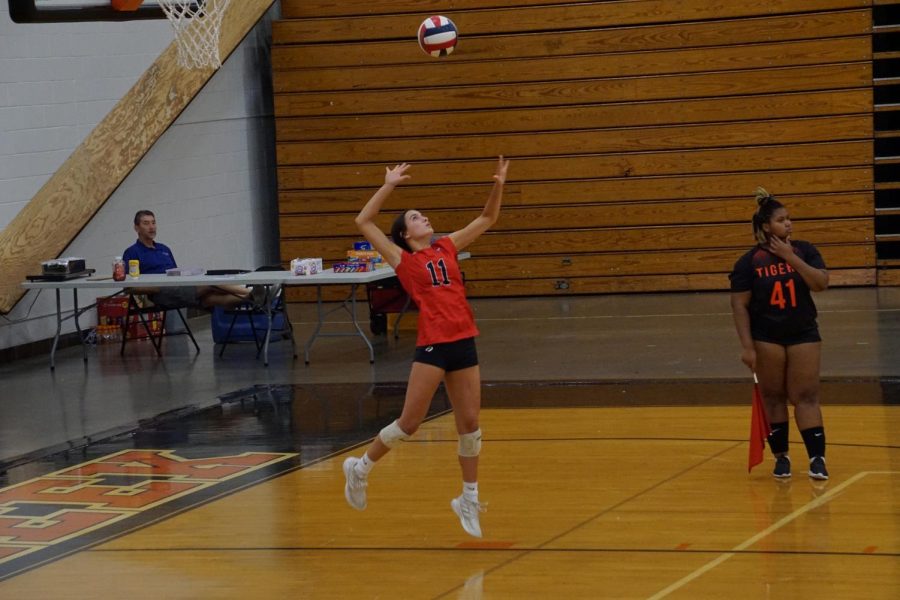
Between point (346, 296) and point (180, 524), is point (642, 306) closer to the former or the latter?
point (346, 296)

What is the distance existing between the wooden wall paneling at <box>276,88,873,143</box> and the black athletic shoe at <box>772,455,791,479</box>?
9786mm

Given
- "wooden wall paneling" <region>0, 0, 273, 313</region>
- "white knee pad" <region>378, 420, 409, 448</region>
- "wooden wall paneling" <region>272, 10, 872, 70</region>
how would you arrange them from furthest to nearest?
"wooden wall paneling" <region>272, 10, 872, 70</region>, "wooden wall paneling" <region>0, 0, 273, 313</region>, "white knee pad" <region>378, 420, 409, 448</region>

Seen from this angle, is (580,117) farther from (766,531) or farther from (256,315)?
(766,531)

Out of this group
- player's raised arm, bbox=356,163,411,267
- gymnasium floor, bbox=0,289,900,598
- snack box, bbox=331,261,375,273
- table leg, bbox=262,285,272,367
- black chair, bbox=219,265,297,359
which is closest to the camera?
gymnasium floor, bbox=0,289,900,598


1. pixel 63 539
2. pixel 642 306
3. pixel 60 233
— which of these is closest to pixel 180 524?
pixel 63 539

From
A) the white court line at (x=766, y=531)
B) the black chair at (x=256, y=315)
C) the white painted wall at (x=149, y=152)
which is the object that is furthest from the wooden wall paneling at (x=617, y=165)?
Result: the white court line at (x=766, y=531)

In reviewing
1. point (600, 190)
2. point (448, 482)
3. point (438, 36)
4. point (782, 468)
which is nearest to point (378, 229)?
point (448, 482)

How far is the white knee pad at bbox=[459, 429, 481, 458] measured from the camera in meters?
7.01

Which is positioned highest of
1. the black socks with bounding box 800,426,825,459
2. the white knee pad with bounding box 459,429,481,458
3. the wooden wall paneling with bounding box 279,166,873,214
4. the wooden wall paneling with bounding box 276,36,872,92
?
the wooden wall paneling with bounding box 276,36,872,92

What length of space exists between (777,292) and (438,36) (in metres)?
4.53

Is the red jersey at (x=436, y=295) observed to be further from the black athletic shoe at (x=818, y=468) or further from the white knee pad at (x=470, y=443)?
the black athletic shoe at (x=818, y=468)

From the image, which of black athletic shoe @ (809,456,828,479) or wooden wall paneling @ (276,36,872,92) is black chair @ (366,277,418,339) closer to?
wooden wall paneling @ (276,36,872,92)

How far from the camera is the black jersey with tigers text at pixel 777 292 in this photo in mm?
7785

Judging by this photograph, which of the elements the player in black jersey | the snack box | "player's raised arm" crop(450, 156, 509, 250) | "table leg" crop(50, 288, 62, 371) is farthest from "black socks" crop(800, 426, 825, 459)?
"table leg" crop(50, 288, 62, 371)
